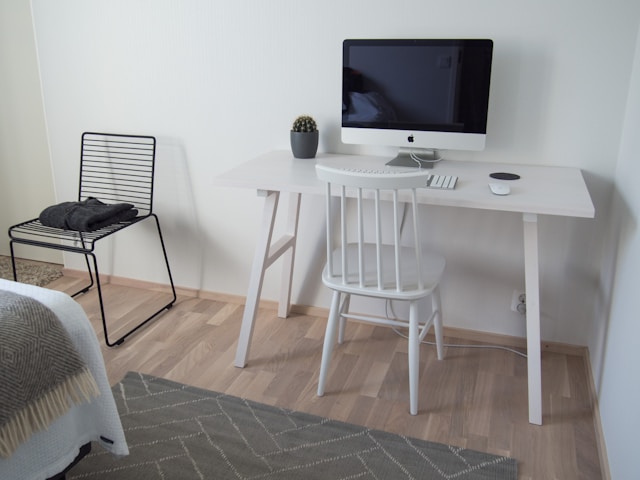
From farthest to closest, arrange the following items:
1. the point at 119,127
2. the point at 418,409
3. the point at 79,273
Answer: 1. the point at 79,273
2. the point at 119,127
3. the point at 418,409

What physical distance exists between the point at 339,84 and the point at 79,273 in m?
1.81

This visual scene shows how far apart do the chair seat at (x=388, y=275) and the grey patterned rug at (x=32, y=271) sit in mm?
1839

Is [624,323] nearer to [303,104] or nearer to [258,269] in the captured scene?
[258,269]

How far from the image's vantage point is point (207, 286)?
294cm

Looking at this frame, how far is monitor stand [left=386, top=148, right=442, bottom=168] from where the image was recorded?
2.28m

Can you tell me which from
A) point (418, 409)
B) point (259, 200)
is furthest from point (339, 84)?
point (418, 409)

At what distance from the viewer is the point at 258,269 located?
7.33 ft

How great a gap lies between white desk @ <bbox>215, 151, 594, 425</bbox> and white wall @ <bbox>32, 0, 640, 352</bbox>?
144 millimetres

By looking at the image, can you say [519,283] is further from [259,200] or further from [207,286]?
[207,286]

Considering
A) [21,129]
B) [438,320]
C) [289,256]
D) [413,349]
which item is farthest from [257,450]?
[21,129]

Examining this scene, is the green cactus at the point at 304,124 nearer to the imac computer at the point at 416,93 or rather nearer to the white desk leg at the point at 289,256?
the imac computer at the point at 416,93

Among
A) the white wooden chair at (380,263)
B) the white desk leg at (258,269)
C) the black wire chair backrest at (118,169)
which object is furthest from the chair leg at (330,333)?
the black wire chair backrest at (118,169)

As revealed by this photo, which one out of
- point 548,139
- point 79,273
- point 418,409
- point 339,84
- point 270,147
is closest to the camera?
point 418,409

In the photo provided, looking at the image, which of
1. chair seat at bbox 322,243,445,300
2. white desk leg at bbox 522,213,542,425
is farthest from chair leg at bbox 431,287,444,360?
white desk leg at bbox 522,213,542,425
